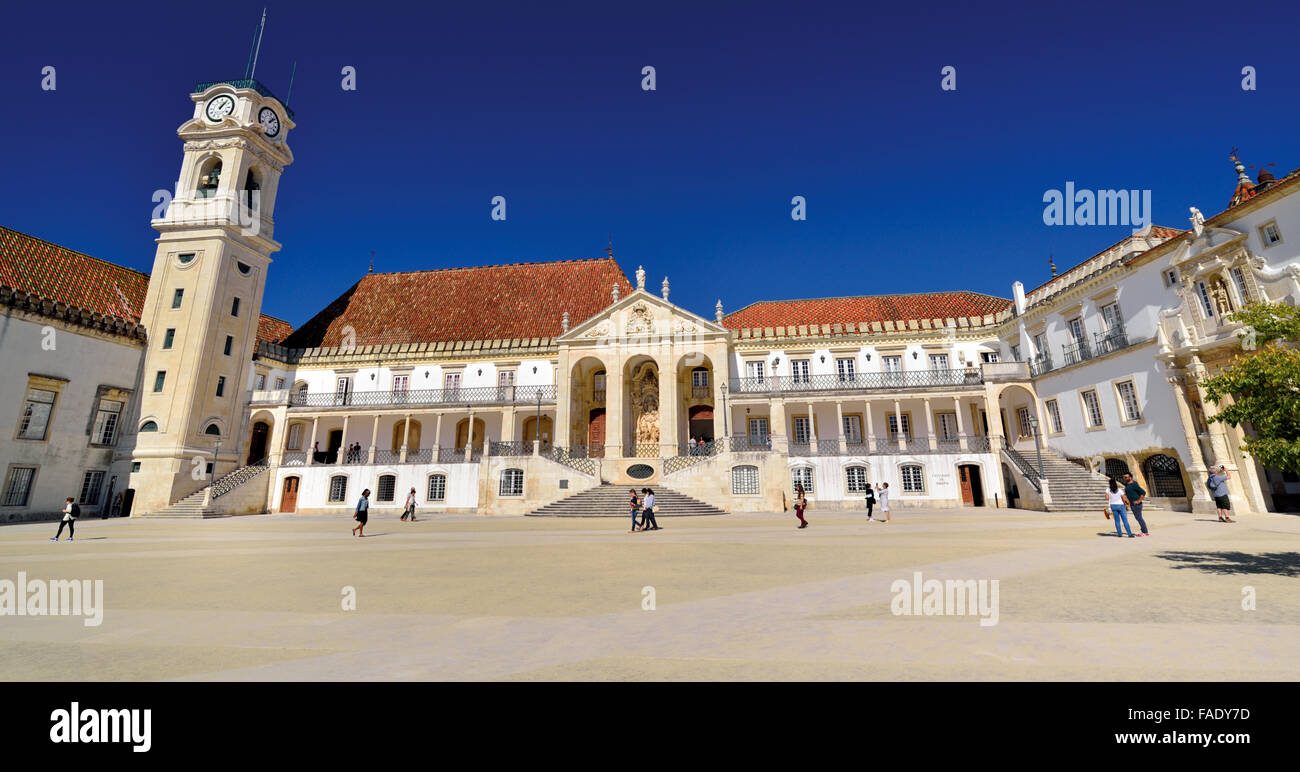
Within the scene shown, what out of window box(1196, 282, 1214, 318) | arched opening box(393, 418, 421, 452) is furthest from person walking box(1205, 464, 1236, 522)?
arched opening box(393, 418, 421, 452)

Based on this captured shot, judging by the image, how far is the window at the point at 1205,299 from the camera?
1989cm

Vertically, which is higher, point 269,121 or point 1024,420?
point 269,121

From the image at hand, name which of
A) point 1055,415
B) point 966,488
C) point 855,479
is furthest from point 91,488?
point 1055,415

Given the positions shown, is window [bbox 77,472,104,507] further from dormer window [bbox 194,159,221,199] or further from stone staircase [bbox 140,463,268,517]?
dormer window [bbox 194,159,221,199]

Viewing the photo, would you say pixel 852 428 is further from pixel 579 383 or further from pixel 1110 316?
pixel 579 383

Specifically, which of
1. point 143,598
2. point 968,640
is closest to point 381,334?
point 143,598

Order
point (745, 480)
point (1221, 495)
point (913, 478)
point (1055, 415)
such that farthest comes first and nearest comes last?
point (913, 478)
point (1055, 415)
point (745, 480)
point (1221, 495)

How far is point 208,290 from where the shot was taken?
1234 inches

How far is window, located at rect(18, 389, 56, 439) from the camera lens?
25375mm

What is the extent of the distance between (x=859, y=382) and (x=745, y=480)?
11.4 m

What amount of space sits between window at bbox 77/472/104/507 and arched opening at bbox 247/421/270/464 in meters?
6.67

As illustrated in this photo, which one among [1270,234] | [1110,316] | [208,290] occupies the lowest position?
[1110,316]

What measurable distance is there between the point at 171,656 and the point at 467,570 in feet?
16.1

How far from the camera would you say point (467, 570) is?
9055 millimetres
